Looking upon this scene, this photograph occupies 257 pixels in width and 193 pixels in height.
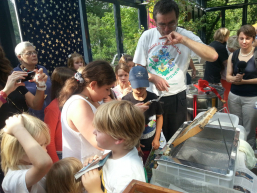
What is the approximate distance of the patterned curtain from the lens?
9.94ft

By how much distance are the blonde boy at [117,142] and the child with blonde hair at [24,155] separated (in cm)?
25

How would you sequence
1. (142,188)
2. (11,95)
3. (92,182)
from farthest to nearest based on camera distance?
(11,95) → (92,182) → (142,188)

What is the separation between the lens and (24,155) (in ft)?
3.40

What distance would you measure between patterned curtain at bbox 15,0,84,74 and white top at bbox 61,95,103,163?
239cm

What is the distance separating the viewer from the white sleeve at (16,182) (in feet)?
3.15

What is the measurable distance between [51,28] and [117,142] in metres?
3.18

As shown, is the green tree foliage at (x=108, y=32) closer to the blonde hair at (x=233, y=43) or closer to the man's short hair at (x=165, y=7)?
the blonde hair at (x=233, y=43)

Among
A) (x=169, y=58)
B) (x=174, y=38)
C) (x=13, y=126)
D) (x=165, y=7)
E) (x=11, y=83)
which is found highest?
(x=165, y=7)

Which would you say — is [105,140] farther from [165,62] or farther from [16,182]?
[165,62]

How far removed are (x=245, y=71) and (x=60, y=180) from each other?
2502mm

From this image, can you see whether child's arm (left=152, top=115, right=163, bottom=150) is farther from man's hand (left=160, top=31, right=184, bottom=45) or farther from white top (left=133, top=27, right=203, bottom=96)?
man's hand (left=160, top=31, right=184, bottom=45)

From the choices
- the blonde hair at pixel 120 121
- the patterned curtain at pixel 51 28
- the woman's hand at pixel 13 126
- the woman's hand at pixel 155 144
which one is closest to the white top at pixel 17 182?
the woman's hand at pixel 13 126

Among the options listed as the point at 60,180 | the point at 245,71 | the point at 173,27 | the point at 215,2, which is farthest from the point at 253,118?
the point at 215,2

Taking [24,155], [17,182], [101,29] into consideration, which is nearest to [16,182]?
[17,182]
